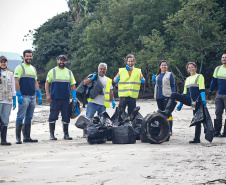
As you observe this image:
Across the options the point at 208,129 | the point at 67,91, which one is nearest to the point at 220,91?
the point at 208,129

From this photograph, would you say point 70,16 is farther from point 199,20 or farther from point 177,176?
point 177,176

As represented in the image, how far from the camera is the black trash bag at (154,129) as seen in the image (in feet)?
27.7

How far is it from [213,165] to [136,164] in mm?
1071

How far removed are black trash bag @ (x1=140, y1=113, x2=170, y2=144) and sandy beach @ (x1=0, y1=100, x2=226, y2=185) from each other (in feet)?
0.54

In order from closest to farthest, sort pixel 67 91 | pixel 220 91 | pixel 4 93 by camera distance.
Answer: pixel 4 93 < pixel 67 91 < pixel 220 91

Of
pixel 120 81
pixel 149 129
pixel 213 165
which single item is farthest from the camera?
pixel 120 81

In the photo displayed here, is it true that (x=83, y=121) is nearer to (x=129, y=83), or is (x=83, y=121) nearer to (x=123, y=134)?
(x=123, y=134)

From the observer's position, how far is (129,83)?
9.77m

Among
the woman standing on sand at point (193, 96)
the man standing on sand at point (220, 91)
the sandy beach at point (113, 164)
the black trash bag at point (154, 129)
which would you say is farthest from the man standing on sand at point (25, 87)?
the man standing on sand at point (220, 91)

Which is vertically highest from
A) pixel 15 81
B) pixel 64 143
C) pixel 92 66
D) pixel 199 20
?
pixel 199 20

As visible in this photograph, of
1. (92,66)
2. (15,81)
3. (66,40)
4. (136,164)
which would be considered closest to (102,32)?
(92,66)

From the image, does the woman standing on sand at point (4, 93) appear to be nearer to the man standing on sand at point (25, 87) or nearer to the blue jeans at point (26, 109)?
the man standing on sand at point (25, 87)

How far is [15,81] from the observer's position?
8.99 metres

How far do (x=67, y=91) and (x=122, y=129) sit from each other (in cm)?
185
